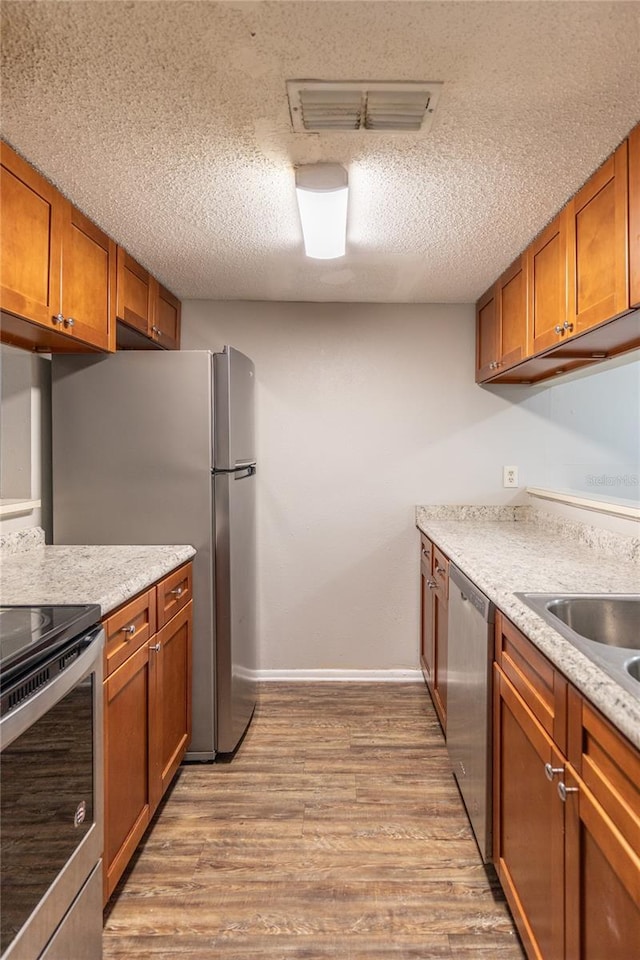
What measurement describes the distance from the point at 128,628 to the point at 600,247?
178cm

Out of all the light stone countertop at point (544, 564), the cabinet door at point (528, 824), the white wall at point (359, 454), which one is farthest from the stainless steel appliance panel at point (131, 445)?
the cabinet door at point (528, 824)

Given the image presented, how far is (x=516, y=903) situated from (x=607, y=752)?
77cm

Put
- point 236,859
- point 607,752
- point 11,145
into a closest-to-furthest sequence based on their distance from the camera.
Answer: point 607,752, point 11,145, point 236,859

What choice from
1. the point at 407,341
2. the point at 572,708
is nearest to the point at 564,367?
the point at 407,341

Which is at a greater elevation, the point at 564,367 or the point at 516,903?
the point at 564,367

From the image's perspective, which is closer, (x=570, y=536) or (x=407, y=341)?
(x=570, y=536)

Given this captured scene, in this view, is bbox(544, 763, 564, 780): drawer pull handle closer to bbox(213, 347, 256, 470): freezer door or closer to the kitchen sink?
the kitchen sink

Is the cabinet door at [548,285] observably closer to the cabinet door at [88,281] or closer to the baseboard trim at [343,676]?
the cabinet door at [88,281]

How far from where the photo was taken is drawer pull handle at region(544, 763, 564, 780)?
3.61 feet

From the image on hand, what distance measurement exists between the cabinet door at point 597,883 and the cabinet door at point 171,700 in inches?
51.2

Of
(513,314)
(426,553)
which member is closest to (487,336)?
(513,314)

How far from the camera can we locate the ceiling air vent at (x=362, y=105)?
4.10ft

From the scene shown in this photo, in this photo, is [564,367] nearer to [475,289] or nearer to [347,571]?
[475,289]

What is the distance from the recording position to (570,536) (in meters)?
2.46
